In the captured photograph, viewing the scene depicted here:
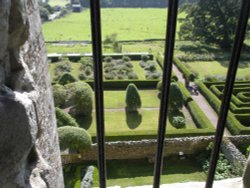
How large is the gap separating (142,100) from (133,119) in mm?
2327

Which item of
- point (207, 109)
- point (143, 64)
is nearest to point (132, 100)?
point (207, 109)

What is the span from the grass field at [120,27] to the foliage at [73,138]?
22999mm

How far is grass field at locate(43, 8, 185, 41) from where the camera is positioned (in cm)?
3269

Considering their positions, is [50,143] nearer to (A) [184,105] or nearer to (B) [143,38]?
(A) [184,105]

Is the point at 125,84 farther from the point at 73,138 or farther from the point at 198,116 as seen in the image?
the point at 73,138

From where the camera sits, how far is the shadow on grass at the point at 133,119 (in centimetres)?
1198

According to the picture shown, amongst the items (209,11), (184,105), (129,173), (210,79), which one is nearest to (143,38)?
(209,11)

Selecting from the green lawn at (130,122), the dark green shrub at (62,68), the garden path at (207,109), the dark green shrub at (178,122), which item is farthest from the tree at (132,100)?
the dark green shrub at (62,68)

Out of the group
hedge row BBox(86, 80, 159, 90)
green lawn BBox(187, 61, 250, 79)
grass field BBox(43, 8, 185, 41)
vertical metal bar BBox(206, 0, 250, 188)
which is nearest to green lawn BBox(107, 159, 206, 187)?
hedge row BBox(86, 80, 159, 90)

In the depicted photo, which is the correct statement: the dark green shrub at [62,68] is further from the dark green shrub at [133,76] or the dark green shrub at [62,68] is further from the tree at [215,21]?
the tree at [215,21]

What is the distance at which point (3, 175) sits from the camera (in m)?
1.18

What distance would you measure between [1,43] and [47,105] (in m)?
0.77

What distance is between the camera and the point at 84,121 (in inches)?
482

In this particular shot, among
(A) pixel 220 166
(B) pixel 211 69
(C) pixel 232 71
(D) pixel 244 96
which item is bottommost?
(B) pixel 211 69
